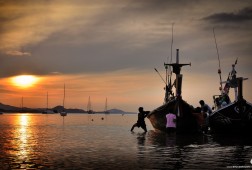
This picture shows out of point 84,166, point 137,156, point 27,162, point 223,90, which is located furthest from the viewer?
point 223,90

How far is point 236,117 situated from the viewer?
24.4m

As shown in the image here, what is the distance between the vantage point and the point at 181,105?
27109 mm

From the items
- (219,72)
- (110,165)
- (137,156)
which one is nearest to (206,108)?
(219,72)

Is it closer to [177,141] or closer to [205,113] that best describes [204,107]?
[205,113]

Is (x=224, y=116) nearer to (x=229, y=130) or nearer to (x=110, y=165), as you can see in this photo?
(x=229, y=130)

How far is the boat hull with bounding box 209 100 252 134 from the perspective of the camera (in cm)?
2428

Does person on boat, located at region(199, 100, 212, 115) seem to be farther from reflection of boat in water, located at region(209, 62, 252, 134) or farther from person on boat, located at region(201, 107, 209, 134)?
reflection of boat in water, located at region(209, 62, 252, 134)

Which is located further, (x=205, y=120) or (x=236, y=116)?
(x=205, y=120)

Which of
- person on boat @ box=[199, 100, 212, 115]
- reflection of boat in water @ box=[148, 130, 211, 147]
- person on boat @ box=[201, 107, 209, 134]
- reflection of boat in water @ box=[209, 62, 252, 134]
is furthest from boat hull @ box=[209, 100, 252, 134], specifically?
reflection of boat in water @ box=[148, 130, 211, 147]

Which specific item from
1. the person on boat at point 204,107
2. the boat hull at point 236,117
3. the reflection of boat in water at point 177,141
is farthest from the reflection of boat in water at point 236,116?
the reflection of boat in water at point 177,141

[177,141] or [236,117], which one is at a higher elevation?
[236,117]

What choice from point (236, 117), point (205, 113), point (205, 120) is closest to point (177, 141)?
point (236, 117)

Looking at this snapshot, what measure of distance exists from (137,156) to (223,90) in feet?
55.8

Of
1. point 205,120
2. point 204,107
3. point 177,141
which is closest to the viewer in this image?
point 177,141
